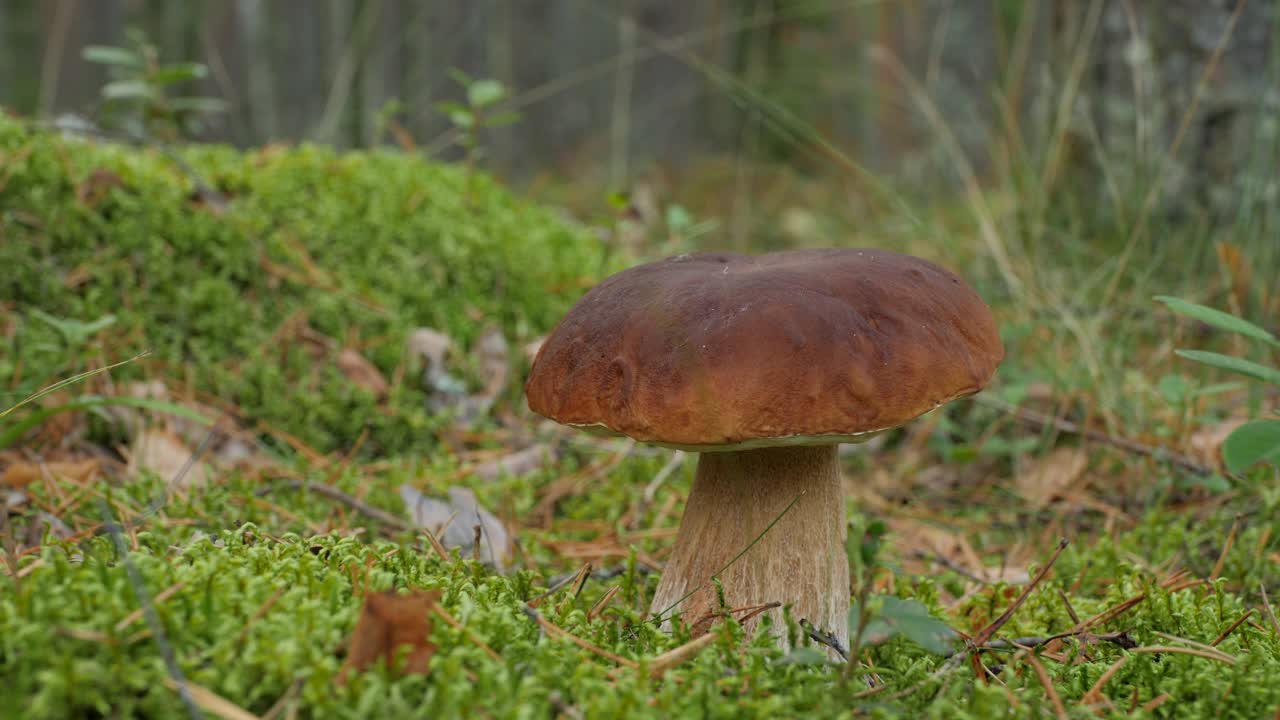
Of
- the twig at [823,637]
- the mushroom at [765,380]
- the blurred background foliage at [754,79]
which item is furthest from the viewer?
the blurred background foliage at [754,79]

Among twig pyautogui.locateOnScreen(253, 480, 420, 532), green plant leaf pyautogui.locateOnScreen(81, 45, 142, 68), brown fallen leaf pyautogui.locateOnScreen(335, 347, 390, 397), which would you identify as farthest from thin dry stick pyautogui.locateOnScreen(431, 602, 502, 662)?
green plant leaf pyautogui.locateOnScreen(81, 45, 142, 68)

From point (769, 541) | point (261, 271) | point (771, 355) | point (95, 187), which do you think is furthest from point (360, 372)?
point (771, 355)

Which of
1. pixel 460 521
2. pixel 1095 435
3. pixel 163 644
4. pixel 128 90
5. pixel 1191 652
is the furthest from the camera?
pixel 128 90

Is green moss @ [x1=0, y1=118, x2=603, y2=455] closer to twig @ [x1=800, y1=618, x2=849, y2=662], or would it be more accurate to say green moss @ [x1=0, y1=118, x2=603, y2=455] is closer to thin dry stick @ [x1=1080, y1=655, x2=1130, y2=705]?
twig @ [x1=800, y1=618, x2=849, y2=662]

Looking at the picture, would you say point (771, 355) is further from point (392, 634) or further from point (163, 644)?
point (163, 644)

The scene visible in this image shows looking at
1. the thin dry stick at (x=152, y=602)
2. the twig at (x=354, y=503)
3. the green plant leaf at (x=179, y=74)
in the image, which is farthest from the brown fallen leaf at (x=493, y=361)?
the thin dry stick at (x=152, y=602)

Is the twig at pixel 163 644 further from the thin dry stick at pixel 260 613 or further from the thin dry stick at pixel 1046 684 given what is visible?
the thin dry stick at pixel 1046 684
